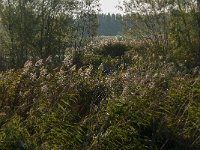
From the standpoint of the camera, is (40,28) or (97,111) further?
(40,28)

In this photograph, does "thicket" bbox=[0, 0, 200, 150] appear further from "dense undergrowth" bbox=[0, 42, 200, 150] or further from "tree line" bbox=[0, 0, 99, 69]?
"tree line" bbox=[0, 0, 99, 69]

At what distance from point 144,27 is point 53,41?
4.33 m

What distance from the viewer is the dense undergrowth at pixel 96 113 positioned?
554 centimetres

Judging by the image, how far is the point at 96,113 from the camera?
597 centimetres

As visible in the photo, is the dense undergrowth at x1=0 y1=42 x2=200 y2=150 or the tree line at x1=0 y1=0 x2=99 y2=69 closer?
the dense undergrowth at x1=0 y1=42 x2=200 y2=150

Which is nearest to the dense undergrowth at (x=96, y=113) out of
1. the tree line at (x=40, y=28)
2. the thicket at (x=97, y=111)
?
the thicket at (x=97, y=111)

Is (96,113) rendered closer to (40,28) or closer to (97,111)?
(97,111)

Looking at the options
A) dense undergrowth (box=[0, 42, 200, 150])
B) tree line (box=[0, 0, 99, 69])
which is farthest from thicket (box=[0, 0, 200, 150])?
tree line (box=[0, 0, 99, 69])

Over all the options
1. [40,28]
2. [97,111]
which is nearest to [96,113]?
[97,111]

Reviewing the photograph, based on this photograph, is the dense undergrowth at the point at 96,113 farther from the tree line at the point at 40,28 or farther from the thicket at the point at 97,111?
the tree line at the point at 40,28

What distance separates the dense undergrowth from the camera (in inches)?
218

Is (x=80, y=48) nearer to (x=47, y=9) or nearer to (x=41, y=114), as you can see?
(x=47, y=9)

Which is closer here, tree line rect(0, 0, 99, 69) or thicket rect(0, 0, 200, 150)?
thicket rect(0, 0, 200, 150)

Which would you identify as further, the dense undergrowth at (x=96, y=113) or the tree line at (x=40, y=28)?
the tree line at (x=40, y=28)
